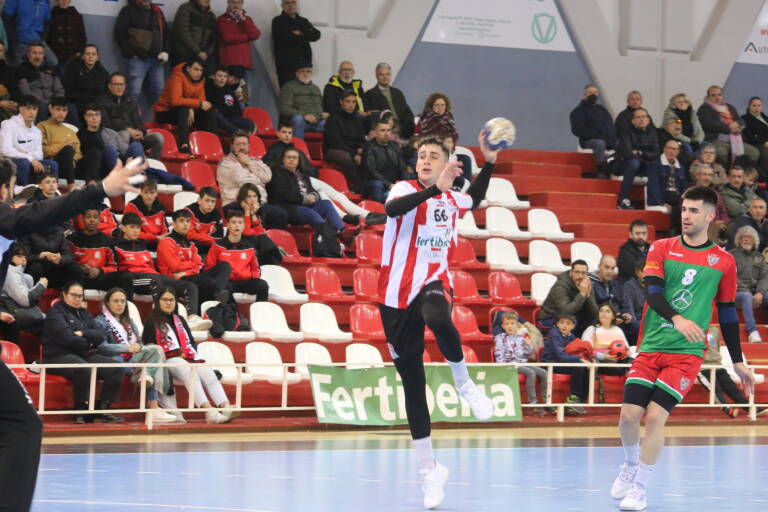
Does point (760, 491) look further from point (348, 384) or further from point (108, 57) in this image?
point (108, 57)

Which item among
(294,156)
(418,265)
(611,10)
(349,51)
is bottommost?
(418,265)

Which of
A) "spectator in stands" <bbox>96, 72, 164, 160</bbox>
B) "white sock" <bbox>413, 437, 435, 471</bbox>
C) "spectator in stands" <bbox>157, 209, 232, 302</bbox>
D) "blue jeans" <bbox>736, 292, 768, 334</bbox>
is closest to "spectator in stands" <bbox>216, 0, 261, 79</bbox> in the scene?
"spectator in stands" <bbox>96, 72, 164, 160</bbox>

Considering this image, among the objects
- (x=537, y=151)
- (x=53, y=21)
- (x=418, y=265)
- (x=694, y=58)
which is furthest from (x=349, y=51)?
(x=418, y=265)

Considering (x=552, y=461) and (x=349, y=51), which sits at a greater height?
(x=349, y=51)

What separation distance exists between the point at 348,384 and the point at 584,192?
878 centimetres

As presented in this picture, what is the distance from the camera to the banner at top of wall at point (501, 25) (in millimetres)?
21688

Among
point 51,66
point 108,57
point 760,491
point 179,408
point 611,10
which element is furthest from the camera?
point 611,10

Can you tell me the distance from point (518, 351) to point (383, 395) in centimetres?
222

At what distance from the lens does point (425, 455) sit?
7.60 m

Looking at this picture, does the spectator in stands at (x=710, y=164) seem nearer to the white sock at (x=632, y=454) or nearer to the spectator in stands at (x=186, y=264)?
the spectator in stands at (x=186, y=264)

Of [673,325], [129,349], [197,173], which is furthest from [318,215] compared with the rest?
[673,325]

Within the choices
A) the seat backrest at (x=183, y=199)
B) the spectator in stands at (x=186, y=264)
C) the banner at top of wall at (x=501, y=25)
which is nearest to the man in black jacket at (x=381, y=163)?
the seat backrest at (x=183, y=199)

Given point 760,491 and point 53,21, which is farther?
point 53,21

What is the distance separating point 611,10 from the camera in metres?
22.9
